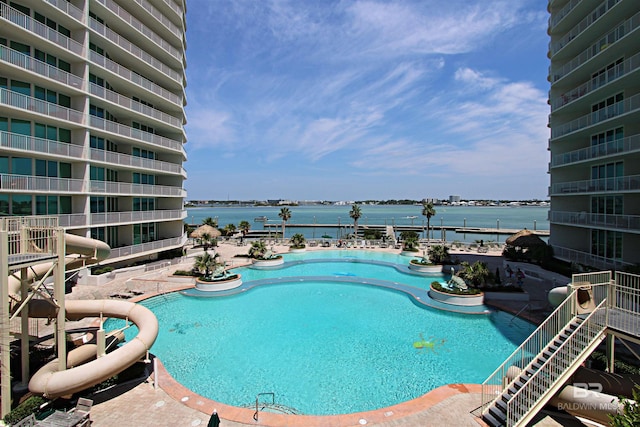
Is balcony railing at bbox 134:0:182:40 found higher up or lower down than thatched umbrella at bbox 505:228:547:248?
higher up

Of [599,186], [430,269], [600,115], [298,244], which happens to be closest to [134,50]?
[298,244]

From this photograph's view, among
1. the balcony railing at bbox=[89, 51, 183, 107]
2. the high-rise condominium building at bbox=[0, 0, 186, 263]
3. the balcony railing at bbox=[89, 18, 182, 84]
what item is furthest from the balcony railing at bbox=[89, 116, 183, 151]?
the balcony railing at bbox=[89, 18, 182, 84]

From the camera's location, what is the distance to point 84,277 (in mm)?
23234

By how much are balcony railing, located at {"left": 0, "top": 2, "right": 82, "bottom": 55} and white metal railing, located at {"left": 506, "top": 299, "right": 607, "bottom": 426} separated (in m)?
30.4

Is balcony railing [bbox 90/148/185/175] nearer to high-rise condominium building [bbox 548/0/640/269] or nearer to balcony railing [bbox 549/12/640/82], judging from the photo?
high-rise condominium building [bbox 548/0/640/269]

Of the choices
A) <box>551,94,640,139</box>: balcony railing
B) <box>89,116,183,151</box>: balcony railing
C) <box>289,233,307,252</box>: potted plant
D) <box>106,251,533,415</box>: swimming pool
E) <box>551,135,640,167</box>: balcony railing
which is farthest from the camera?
<box>289,233,307,252</box>: potted plant

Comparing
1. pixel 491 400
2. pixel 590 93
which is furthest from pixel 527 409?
pixel 590 93

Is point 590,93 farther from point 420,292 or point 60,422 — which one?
point 60,422

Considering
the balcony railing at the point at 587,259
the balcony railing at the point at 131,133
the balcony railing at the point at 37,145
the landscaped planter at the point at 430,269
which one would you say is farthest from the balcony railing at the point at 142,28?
the balcony railing at the point at 587,259

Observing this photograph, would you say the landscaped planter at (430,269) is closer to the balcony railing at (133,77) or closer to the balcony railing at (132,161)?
the balcony railing at (132,161)

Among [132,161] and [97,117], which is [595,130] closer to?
[132,161]

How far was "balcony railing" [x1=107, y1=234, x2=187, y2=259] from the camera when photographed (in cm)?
2573

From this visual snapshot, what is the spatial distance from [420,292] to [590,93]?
18999 mm

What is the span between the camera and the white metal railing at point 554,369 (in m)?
8.34
